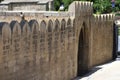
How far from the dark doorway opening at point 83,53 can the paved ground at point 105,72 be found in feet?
1.15

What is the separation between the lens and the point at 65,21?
14.5 metres

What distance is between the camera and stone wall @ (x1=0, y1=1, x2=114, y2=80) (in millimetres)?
10117

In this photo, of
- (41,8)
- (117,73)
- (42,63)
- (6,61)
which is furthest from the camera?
(41,8)

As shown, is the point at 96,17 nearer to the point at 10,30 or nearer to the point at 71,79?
the point at 71,79

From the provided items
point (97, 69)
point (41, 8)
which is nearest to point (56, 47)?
point (97, 69)

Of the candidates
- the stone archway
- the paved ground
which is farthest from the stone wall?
the paved ground

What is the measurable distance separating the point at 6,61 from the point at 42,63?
259 cm

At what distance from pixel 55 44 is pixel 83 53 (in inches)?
159

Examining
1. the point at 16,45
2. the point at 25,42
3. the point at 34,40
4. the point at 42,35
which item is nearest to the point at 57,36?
the point at 42,35

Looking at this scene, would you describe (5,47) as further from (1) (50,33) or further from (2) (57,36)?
(2) (57,36)

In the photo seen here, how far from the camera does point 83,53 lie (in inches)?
683

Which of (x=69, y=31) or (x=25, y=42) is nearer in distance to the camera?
(x=25, y=42)

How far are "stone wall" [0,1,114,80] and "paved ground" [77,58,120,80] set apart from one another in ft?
1.28

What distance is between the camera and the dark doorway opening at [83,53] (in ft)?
55.7
